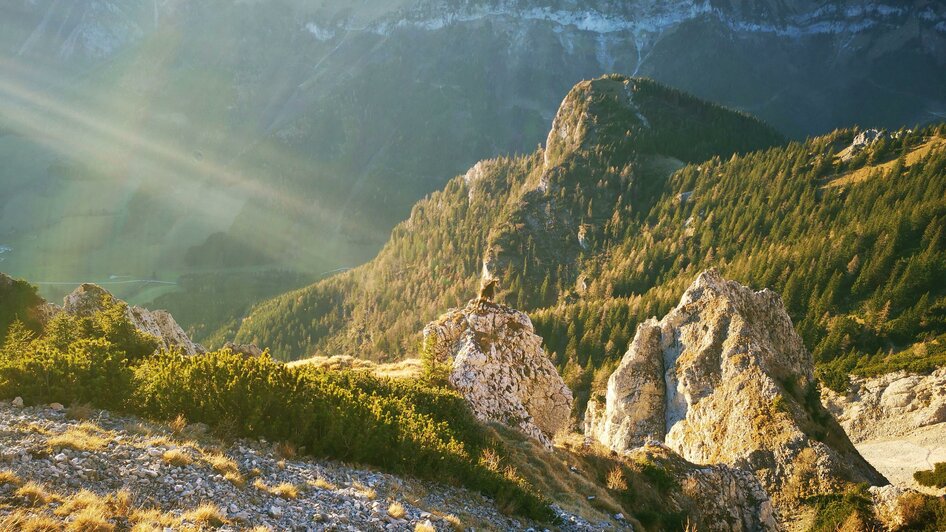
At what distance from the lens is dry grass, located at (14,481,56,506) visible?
1138 cm

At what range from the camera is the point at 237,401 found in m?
19.3

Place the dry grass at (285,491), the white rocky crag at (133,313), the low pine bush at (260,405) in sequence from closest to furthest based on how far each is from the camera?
the dry grass at (285,491) < the low pine bush at (260,405) < the white rocky crag at (133,313)

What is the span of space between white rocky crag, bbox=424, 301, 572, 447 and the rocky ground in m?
14.2

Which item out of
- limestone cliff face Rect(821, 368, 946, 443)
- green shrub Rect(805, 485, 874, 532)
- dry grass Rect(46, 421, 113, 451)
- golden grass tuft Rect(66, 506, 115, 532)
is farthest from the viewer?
limestone cliff face Rect(821, 368, 946, 443)

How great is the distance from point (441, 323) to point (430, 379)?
30.6ft

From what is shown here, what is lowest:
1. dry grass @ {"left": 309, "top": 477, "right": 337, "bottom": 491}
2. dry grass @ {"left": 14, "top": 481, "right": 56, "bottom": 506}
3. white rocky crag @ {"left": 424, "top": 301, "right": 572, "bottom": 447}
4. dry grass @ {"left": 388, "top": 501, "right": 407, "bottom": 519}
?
dry grass @ {"left": 14, "top": 481, "right": 56, "bottom": 506}

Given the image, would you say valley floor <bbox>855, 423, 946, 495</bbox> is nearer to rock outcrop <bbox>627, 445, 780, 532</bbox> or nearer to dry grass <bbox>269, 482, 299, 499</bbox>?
rock outcrop <bbox>627, 445, 780, 532</bbox>

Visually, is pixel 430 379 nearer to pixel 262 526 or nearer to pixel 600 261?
pixel 262 526

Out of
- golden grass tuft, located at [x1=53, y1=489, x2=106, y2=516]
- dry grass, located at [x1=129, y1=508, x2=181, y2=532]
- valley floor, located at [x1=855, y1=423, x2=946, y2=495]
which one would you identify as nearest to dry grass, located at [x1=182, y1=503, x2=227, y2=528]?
dry grass, located at [x1=129, y1=508, x2=181, y2=532]

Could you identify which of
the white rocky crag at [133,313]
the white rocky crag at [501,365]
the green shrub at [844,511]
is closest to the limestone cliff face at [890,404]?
the green shrub at [844,511]

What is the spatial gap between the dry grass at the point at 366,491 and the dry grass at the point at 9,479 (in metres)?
8.78

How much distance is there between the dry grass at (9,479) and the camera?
1172 cm

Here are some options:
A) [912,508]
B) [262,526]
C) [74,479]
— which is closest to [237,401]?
[74,479]

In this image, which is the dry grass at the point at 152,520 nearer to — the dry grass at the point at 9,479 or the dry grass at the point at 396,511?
the dry grass at the point at 9,479
